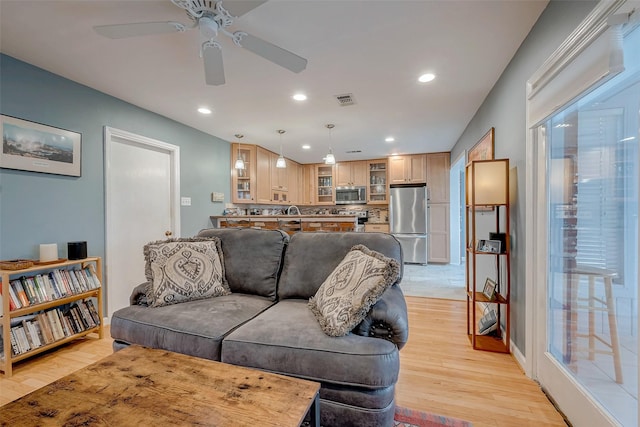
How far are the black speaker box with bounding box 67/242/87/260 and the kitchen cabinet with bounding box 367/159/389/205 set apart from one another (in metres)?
4.97

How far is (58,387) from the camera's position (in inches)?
40.8

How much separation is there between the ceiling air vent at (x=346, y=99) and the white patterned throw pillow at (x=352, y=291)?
189cm

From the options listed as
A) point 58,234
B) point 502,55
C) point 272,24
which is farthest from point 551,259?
point 58,234

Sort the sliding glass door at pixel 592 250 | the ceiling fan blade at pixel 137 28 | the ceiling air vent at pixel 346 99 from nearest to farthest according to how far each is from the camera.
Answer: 1. the sliding glass door at pixel 592 250
2. the ceiling fan blade at pixel 137 28
3. the ceiling air vent at pixel 346 99

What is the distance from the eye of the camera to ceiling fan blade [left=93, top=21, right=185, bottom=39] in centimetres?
151

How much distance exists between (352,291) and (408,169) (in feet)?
16.2

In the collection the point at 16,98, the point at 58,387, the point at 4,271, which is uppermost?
Answer: the point at 16,98

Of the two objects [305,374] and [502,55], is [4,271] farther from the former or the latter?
[502,55]

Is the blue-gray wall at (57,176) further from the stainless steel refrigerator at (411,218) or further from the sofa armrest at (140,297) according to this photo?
the stainless steel refrigerator at (411,218)

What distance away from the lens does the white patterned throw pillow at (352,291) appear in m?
1.44

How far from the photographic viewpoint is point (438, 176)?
5.84m

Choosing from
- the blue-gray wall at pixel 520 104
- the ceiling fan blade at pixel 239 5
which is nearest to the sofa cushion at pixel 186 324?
the ceiling fan blade at pixel 239 5

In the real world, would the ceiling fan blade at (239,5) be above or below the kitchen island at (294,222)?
above

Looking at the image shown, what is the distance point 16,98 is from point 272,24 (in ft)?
7.07
